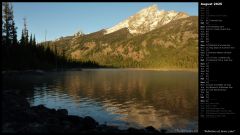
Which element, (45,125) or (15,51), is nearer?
(45,125)

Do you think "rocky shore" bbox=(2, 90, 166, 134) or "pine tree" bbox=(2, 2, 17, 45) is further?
"pine tree" bbox=(2, 2, 17, 45)

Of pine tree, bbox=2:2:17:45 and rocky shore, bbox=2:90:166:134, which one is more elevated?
pine tree, bbox=2:2:17:45

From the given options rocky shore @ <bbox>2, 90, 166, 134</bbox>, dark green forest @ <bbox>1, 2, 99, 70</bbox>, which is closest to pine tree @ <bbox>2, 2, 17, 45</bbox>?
dark green forest @ <bbox>1, 2, 99, 70</bbox>

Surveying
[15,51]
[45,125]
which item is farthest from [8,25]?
[45,125]

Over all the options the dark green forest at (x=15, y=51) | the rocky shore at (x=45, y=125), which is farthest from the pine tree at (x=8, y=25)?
the rocky shore at (x=45, y=125)

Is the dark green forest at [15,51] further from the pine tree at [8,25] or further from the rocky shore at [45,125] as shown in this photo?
the rocky shore at [45,125]

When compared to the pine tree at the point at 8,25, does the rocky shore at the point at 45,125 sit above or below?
below

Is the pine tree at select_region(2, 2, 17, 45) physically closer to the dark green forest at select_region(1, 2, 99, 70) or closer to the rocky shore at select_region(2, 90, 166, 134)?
the dark green forest at select_region(1, 2, 99, 70)

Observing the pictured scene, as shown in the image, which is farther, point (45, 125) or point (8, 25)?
point (8, 25)

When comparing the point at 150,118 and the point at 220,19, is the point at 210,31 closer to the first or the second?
the point at 220,19

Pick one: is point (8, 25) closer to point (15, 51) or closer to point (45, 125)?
point (15, 51)

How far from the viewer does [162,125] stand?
2720cm

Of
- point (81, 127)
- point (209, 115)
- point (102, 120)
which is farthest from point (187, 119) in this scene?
point (209, 115)

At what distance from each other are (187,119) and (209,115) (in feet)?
64.3
